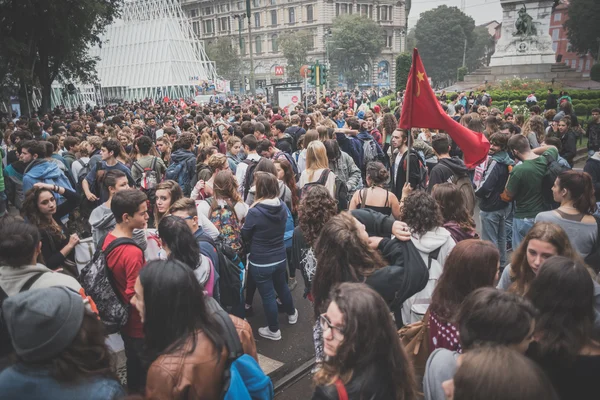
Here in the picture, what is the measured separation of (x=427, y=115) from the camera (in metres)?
4.79

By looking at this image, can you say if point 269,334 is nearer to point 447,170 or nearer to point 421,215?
point 421,215

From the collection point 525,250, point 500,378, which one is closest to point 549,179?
point 525,250

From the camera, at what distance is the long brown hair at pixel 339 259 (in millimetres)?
2898

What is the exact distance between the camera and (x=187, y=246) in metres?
3.17

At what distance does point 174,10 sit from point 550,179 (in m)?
68.1

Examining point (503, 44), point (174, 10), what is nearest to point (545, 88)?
point (503, 44)

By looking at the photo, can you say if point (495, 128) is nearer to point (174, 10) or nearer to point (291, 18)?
point (174, 10)

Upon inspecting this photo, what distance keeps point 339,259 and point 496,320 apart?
116 cm

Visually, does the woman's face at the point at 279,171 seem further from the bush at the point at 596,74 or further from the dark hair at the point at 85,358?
the bush at the point at 596,74

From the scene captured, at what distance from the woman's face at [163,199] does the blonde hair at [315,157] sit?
2.09 meters

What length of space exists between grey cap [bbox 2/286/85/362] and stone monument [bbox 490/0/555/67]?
1379 inches

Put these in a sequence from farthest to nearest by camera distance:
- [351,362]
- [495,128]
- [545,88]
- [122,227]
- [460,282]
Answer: [545,88], [495,128], [122,227], [460,282], [351,362]

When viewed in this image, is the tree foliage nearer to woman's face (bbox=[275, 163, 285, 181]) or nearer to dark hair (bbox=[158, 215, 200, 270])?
woman's face (bbox=[275, 163, 285, 181])

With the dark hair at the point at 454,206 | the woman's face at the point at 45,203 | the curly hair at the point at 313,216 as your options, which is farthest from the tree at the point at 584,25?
the woman's face at the point at 45,203
